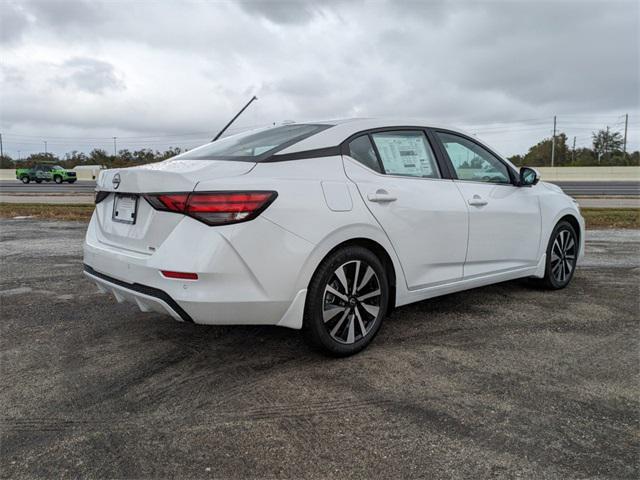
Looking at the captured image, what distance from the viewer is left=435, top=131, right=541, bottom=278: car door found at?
4266mm

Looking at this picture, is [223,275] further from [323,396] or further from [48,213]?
[48,213]

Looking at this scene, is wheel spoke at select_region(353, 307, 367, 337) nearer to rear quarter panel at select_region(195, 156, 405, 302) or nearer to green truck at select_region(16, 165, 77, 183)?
rear quarter panel at select_region(195, 156, 405, 302)

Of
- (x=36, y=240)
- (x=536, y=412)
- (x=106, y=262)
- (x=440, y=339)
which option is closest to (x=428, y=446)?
(x=536, y=412)

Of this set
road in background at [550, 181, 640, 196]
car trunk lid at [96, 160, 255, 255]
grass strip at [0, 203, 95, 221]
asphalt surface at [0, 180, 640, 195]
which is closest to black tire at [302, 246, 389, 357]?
car trunk lid at [96, 160, 255, 255]

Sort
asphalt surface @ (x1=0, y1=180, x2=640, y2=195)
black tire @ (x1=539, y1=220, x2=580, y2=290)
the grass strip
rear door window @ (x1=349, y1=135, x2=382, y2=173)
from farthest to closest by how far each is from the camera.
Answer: asphalt surface @ (x1=0, y1=180, x2=640, y2=195), the grass strip, black tire @ (x1=539, y1=220, x2=580, y2=290), rear door window @ (x1=349, y1=135, x2=382, y2=173)

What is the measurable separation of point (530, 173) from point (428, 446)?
10.4 ft

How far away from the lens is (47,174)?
139 ft

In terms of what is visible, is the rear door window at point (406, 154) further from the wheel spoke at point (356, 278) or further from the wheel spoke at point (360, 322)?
the wheel spoke at point (360, 322)

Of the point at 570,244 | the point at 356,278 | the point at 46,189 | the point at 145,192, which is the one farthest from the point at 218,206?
the point at 46,189

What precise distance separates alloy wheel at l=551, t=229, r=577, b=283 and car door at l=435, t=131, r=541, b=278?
1.31ft

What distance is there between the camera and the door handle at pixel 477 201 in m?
4.23

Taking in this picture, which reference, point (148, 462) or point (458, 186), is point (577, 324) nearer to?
point (458, 186)

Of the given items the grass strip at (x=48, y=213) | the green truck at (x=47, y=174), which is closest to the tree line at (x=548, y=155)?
the green truck at (x=47, y=174)

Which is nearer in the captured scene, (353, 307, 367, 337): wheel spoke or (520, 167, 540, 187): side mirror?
(353, 307, 367, 337): wheel spoke
